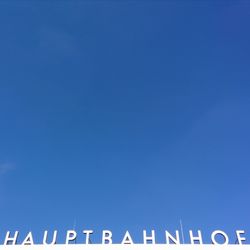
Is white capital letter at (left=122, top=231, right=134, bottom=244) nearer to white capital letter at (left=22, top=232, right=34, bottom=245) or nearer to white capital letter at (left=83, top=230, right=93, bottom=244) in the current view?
white capital letter at (left=83, top=230, right=93, bottom=244)

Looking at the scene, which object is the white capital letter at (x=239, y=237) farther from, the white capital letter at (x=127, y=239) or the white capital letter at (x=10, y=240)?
the white capital letter at (x=10, y=240)

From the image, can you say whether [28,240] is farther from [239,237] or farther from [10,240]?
[239,237]

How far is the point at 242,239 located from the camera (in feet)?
96.7

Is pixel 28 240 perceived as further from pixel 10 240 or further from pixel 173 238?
pixel 173 238

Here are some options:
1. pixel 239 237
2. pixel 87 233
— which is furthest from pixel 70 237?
pixel 239 237

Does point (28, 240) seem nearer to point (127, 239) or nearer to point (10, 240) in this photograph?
point (10, 240)

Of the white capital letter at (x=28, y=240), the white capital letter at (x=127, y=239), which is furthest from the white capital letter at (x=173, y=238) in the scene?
the white capital letter at (x=28, y=240)

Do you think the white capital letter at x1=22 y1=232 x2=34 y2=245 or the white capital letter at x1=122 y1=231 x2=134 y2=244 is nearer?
the white capital letter at x1=122 y1=231 x2=134 y2=244

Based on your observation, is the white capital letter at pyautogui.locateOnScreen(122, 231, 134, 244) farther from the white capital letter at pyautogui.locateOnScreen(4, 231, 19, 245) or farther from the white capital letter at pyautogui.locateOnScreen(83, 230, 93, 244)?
the white capital letter at pyautogui.locateOnScreen(4, 231, 19, 245)

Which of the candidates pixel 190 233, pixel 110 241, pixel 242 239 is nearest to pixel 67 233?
pixel 110 241

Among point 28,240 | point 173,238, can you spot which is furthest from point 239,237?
point 28,240

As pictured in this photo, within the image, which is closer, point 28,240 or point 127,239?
point 127,239

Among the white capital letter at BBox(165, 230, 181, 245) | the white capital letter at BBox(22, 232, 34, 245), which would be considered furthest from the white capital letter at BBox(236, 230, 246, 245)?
the white capital letter at BBox(22, 232, 34, 245)
